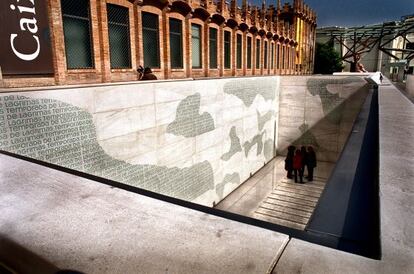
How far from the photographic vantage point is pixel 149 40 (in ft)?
46.1

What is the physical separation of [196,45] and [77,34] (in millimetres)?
7963

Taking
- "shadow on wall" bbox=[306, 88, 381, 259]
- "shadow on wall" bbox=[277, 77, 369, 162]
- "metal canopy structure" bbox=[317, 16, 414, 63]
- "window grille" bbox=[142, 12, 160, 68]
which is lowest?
"shadow on wall" bbox=[277, 77, 369, 162]

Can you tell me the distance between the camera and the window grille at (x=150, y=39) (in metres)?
13.7

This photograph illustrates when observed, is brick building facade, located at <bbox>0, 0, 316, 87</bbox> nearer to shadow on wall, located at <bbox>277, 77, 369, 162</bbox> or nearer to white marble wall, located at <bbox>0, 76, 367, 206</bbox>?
white marble wall, located at <bbox>0, 76, 367, 206</bbox>

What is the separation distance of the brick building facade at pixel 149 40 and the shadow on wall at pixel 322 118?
563 cm

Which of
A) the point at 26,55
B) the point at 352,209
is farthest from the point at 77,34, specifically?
the point at 352,209

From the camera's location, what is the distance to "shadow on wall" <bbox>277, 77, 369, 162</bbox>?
1911 centimetres

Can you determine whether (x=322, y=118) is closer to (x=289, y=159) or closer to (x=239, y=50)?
(x=289, y=159)

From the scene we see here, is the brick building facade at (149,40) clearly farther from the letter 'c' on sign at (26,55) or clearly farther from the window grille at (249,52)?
the letter 'c' on sign at (26,55)

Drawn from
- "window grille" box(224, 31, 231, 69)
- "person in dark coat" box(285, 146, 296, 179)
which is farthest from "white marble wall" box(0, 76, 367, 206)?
"window grille" box(224, 31, 231, 69)

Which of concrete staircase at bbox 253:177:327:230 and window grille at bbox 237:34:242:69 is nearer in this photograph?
concrete staircase at bbox 253:177:327:230

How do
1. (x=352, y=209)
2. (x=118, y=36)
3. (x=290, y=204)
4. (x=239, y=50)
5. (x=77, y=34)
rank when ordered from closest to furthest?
(x=352, y=209) < (x=77, y=34) < (x=118, y=36) < (x=290, y=204) < (x=239, y=50)

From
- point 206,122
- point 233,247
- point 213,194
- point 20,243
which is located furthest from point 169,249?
point 213,194

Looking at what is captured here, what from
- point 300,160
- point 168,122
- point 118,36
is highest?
point 118,36
